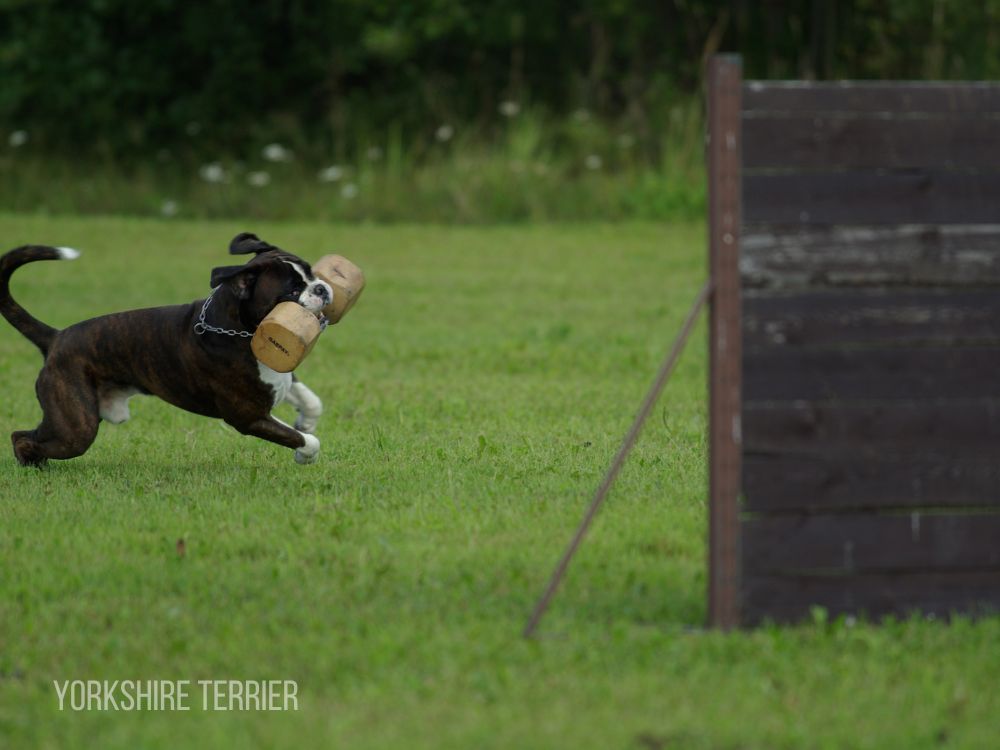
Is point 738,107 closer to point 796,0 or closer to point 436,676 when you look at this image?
point 436,676

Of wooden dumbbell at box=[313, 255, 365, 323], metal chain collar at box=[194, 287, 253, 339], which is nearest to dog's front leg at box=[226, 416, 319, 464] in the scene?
metal chain collar at box=[194, 287, 253, 339]

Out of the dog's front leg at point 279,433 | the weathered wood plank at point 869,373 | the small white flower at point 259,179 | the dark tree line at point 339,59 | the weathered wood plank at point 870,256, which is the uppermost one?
the weathered wood plank at point 870,256

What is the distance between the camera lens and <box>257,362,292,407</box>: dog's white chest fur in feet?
20.9

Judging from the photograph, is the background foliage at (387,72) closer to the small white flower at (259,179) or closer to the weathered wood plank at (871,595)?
the small white flower at (259,179)

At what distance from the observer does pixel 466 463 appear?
6785mm

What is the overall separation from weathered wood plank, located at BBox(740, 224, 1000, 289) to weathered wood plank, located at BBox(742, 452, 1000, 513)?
52cm

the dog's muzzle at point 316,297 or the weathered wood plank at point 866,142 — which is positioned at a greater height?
the weathered wood plank at point 866,142

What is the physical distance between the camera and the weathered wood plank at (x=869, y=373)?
4.17 m

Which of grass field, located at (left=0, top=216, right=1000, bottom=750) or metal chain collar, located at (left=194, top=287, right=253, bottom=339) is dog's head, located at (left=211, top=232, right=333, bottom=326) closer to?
metal chain collar, located at (left=194, top=287, right=253, bottom=339)

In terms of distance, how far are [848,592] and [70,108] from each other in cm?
→ 2372

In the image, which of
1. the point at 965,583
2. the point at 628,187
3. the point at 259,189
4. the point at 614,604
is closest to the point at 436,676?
the point at 614,604

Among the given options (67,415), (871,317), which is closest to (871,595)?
(871,317)

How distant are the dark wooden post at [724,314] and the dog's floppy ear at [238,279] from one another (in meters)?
2.73

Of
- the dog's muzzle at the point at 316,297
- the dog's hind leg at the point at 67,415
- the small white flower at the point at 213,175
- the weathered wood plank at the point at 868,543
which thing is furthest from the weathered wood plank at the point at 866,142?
the small white flower at the point at 213,175
